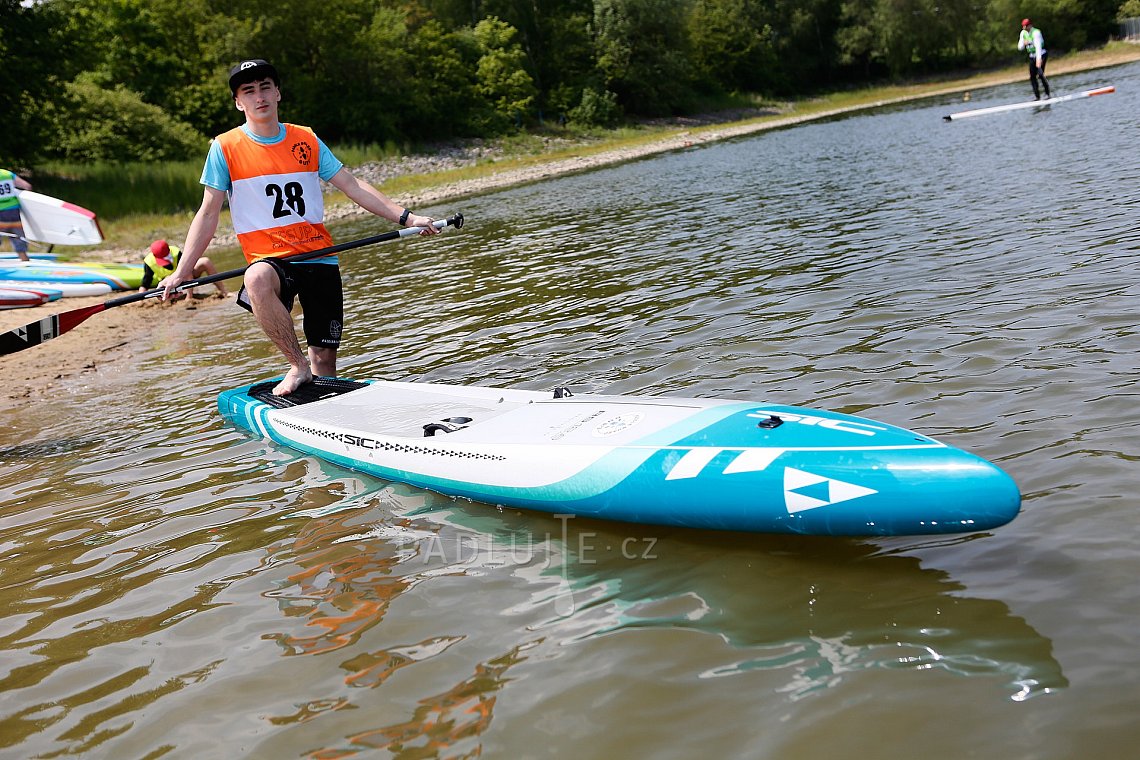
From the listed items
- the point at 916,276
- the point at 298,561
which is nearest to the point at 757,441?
the point at 298,561

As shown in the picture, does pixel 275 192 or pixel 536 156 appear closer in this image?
pixel 275 192

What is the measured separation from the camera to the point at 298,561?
4359 mm

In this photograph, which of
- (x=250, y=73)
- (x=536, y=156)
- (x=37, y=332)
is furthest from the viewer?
(x=536, y=156)

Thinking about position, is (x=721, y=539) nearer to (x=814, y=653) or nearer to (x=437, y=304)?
(x=814, y=653)

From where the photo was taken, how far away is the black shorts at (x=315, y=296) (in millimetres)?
6277

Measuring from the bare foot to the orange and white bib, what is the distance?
0.87 m

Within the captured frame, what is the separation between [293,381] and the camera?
6.67 meters

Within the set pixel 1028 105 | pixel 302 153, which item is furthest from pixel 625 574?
pixel 1028 105

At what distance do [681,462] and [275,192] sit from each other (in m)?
3.70

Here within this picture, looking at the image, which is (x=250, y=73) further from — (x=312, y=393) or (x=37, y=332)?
(x=37, y=332)

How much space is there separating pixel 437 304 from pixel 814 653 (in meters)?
8.61

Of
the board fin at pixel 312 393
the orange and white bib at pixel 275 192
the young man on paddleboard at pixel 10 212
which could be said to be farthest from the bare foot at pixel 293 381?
the young man on paddleboard at pixel 10 212

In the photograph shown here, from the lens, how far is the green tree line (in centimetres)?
3222

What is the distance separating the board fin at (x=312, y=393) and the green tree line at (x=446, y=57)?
26.1m
